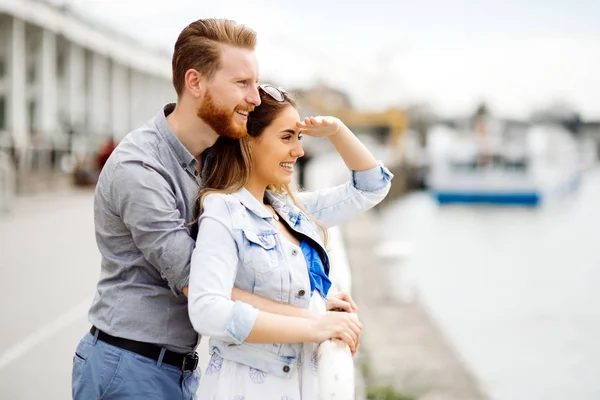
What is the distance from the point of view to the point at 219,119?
2305mm

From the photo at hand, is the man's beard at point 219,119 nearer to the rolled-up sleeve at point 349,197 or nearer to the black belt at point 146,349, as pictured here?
the rolled-up sleeve at point 349,197

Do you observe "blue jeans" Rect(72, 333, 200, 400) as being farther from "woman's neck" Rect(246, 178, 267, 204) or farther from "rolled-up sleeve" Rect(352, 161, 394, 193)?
"rolled-up sleeve" Rect(352, 161, 394, 193)

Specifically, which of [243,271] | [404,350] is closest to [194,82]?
[243,271]

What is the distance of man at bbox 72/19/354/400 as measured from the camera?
7.47 feet

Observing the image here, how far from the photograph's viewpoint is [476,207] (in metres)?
45.8

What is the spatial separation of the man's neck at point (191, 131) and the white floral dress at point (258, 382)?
0.63 m

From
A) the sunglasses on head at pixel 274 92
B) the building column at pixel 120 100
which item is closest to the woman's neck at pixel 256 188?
the sunglasses on head at pixel 274 92

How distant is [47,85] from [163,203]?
32.3 m

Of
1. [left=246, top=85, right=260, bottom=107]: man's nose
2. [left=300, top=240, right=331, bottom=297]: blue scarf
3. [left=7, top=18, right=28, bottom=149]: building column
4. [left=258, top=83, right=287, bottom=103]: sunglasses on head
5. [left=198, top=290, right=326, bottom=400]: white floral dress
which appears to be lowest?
[left=198, top=290, right=326, bottom=400]: white floral dress

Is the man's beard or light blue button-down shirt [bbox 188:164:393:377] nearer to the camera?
light blue button-down shirt [bbox 188:164:393:377]

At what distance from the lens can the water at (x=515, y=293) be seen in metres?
11.4

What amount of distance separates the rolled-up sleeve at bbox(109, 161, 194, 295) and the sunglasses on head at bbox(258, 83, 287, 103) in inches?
16.7

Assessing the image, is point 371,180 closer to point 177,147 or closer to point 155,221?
point 177,147

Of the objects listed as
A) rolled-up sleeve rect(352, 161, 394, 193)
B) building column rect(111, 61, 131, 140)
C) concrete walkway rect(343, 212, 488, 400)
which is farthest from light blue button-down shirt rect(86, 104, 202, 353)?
building column rect(111, 61, 131, 140)
